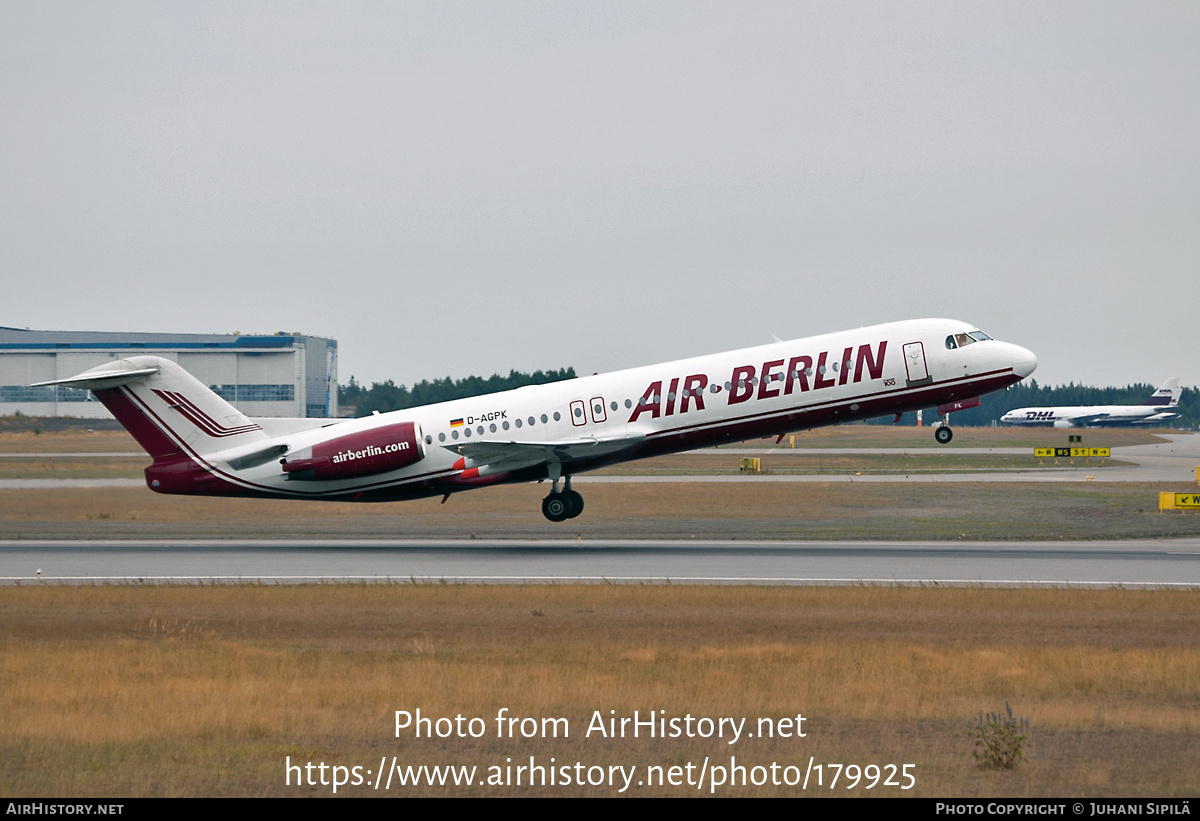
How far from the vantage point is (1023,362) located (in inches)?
1422

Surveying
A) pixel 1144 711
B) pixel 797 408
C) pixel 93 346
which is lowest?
pixel 1144 711

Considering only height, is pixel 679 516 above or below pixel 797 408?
below

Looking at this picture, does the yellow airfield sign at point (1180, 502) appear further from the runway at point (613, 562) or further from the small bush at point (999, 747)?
the small bush at point (999, 747)

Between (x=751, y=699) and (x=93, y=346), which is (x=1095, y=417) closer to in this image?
(x=93, y=346)

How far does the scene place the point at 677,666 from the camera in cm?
1864

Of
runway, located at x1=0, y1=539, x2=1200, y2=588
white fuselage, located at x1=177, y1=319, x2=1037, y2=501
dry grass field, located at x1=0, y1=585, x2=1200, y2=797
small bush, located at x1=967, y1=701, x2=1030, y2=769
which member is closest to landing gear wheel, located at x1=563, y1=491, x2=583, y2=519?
runway, located at x1=0, y1=539, x2=1200, y2=588

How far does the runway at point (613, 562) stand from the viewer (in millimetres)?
29250

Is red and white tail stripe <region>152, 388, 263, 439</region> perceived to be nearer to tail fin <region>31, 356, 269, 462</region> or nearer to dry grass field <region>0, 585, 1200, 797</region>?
tail fin <region>31, 356, 269, 462</region>

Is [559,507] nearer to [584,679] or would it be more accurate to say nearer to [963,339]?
[963,339]

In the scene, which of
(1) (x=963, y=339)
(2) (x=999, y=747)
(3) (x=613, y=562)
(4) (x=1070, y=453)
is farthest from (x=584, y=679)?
(4) (x=1070, y=453)

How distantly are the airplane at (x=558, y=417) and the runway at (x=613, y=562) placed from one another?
2324 millimetres

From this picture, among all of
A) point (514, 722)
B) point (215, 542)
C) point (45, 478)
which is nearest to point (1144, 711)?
point (514, 722)

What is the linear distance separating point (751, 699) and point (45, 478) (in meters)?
53.0

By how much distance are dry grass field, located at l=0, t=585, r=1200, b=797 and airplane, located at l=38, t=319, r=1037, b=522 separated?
10024 millimetres
